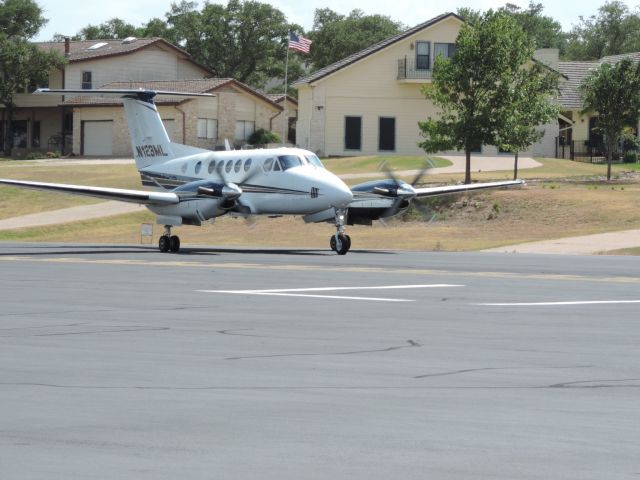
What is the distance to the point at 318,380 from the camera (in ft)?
40.2

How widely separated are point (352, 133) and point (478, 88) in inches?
848

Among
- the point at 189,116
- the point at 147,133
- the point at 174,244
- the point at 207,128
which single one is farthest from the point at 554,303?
the point at 207,128

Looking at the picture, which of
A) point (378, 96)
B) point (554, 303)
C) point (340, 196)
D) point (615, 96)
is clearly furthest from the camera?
point (378, 96)

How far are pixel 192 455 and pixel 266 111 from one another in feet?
269

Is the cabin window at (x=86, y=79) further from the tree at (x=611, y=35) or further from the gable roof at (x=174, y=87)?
the tree at (x=611, y=35)

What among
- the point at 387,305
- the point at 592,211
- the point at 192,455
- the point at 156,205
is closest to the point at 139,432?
the point at 192,455

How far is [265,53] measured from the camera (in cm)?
11425

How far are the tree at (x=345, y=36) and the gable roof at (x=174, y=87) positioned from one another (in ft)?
121

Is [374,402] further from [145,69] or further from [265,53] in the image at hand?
[265,53]

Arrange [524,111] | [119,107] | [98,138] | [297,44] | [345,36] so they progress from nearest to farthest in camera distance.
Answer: [524,111] → [297,44] → [119,107] → [98,138] → [345,36]

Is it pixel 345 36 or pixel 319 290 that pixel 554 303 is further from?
pixel 345 36

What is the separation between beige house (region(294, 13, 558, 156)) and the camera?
7838cm

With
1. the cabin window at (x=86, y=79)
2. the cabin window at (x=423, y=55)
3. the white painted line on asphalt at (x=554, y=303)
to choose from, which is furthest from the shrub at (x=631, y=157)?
the white painted line on asphalt at (x=554, y=303)

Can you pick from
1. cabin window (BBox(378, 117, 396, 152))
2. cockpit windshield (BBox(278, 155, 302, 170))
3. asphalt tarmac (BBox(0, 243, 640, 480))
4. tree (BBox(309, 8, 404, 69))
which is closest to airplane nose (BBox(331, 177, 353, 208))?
cockpit windshield (BBox(278, 155, 302, 170))
